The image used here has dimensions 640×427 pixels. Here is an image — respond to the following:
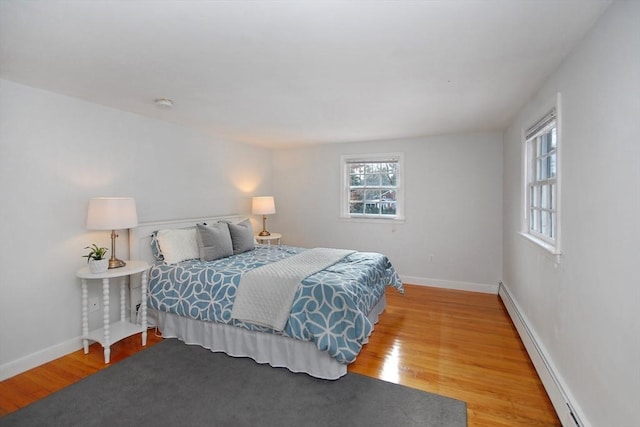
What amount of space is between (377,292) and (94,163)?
9.95ft

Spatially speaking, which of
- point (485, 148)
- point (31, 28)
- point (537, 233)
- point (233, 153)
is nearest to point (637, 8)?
point (537, 233)

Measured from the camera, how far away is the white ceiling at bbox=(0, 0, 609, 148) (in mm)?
1564

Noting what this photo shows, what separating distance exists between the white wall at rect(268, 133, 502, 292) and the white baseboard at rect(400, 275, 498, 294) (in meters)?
0.01

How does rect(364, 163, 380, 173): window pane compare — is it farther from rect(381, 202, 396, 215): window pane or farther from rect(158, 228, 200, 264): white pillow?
rect(158, 228, 200, 264): white pillow

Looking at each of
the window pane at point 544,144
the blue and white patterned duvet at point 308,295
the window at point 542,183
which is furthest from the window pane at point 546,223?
the blue and white patterned duvet at point 308,295

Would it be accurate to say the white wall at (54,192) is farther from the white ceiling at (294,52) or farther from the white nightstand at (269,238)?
the white nightstand at (269,238)

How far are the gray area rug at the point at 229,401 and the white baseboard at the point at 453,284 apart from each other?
276 centimetres

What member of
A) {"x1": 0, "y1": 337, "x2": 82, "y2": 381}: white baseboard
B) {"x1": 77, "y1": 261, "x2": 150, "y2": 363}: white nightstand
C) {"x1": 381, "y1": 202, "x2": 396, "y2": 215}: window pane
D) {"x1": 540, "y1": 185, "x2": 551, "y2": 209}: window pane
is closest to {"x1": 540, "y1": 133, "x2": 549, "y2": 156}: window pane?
{"x1": 540, "y1": 185, "x2": 551, "y2": 209}: window pane

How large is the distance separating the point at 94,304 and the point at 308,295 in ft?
7.03

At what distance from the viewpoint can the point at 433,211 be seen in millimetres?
→ 4816

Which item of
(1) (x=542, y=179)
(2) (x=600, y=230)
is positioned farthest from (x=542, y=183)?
(2) (x=600, y=230)

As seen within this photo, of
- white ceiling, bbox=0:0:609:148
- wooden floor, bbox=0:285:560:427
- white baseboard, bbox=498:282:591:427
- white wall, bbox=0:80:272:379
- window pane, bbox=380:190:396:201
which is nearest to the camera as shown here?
white ceiling, bbox=0:0:609:148

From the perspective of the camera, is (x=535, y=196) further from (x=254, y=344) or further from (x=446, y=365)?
(x=254, y=344)

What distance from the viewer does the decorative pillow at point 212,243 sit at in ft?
11.5
